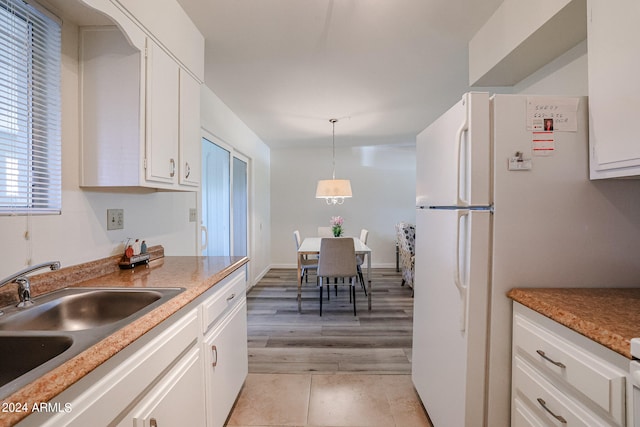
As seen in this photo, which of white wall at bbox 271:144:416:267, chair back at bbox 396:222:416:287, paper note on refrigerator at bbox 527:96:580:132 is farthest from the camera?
white wall at bbox 271:144:416:267

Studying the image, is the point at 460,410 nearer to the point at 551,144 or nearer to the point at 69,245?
the point at 551,144

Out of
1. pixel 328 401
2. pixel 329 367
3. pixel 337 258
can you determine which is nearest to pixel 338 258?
pixel 337 258

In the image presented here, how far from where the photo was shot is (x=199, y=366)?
1285 mm

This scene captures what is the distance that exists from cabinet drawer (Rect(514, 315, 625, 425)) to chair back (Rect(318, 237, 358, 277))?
2.12 meters

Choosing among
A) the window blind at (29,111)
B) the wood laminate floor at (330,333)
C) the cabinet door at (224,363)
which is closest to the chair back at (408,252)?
the wood laminate floor at (330,333)

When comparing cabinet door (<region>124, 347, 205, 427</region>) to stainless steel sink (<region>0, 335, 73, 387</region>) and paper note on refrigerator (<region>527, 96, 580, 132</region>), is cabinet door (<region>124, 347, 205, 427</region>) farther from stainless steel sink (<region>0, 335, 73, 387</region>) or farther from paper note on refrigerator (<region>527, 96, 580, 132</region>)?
paper note on refrigerator (<region>527, 96, 580, 132</region>)

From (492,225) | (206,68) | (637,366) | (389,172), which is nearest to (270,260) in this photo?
(389,172)

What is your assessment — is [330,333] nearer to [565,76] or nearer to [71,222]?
[71,222]

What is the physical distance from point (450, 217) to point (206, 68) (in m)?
2.26

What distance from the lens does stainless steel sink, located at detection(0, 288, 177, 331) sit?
1058 mm

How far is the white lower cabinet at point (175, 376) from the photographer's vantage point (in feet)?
2.27

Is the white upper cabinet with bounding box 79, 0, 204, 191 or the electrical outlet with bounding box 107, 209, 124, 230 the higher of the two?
the white upper cabinet with bounding box 79, 0, 204, 191

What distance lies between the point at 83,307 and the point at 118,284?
0.15 metres

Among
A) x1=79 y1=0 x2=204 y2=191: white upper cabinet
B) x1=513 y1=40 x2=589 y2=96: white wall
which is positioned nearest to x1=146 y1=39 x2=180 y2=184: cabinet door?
x1=79 y1=0 x2=204 y2=191: white upper cabinet
